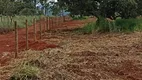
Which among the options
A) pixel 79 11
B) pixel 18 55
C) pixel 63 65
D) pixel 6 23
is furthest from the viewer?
pixel 6 23

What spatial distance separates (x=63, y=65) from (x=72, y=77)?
53.9 inches

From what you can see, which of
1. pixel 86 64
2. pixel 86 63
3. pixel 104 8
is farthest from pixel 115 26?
pixel 86 64

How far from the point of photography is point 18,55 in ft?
36.5

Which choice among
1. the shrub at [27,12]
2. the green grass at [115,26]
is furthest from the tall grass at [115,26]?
the shrub at [27,12]

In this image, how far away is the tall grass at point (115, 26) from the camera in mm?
19781

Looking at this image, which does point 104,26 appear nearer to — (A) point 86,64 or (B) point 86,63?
(B) point 86,63

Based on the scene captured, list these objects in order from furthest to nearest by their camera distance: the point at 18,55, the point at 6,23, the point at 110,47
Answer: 1. the point at 6,23
2. the point at 110,47
3. the point at 18,55

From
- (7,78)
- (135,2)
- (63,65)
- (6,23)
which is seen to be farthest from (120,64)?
(6,23)

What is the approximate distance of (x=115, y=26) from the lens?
65.5ft

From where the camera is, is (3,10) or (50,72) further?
(3,10)

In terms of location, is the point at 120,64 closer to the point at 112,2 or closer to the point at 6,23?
the point at 112,2

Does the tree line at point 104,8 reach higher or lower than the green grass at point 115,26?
higher

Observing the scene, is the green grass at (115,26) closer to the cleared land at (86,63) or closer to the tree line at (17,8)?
the cleared land at (86,63)

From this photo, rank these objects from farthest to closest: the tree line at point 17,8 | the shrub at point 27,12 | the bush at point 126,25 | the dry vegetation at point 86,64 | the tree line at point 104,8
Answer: the shrub at point 27,12 → the tree line at point 17,8 → the tree line at point 104,8 → the bush at point 126,25 → the dry vegetation at point 86,64
